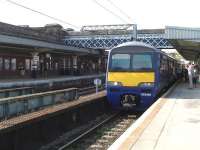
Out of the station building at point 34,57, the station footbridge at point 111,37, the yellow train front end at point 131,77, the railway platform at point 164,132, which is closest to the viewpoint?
the railway platform at point 164,132

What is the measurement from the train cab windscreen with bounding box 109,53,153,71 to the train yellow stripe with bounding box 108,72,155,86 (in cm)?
21

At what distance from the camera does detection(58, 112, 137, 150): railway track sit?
36.2 ft

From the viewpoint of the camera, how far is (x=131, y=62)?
17000mm

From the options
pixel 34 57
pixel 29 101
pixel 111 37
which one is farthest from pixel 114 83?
pixel 111 37

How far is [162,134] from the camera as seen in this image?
29.2ft

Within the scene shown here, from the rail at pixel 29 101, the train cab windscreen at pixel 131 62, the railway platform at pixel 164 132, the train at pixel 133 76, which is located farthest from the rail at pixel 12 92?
the railway platform at pixel 164 132

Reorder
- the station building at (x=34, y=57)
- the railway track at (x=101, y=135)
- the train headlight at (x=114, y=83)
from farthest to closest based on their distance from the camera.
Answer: the station building at (x=34, y=57) → the train headlight at (x=114, y=83) → the railway track at (x=101, y=135)

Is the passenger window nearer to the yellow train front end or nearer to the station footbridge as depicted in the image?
the yellow train front end

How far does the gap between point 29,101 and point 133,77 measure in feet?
14.8

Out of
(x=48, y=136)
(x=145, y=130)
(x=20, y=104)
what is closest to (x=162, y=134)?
(x=145, y=130)

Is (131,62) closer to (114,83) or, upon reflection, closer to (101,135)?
(114,83)

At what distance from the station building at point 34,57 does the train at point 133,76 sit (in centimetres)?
1509

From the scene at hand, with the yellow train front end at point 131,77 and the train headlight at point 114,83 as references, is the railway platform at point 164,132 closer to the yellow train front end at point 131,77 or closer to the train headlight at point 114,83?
the yellow train front end at point 131,77

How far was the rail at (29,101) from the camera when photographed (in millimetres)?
12219
